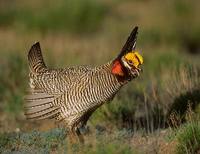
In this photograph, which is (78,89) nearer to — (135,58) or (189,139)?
(135,58)

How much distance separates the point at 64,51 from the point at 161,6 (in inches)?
283

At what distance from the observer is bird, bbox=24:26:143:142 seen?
25.5 ft

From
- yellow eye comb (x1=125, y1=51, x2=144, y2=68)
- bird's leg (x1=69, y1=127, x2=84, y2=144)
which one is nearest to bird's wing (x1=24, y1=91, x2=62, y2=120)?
bird's leg (x1=69, y1=127, x2=84, y2=144)

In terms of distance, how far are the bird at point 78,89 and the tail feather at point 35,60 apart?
0.26 meters

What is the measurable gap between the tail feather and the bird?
0.84 ft

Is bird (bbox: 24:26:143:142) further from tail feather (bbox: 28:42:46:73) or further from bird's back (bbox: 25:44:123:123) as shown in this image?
tail feather (bbox: 28:42:46:73)

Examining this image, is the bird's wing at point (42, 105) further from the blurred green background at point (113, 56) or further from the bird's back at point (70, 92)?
the blurred green background at point (113, 56)

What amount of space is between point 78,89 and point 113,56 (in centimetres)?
717

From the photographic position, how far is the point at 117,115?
31.3 feet

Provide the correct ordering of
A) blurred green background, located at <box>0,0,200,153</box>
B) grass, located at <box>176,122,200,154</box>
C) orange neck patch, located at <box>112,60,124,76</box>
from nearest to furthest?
1. grass, located at <box>176,122,200,154</box>
2. orange neck patch, located at <box>112,60,124,76</box>
3. blurred green background, located at <box>0,0,200,153</box>

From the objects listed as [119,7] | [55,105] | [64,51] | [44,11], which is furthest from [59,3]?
[55,105]

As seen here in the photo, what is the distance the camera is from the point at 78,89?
7734mm

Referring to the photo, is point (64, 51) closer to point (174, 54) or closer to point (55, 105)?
point (174, 54)

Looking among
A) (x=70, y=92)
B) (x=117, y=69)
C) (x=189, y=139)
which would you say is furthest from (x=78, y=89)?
(x=189, y=139)
